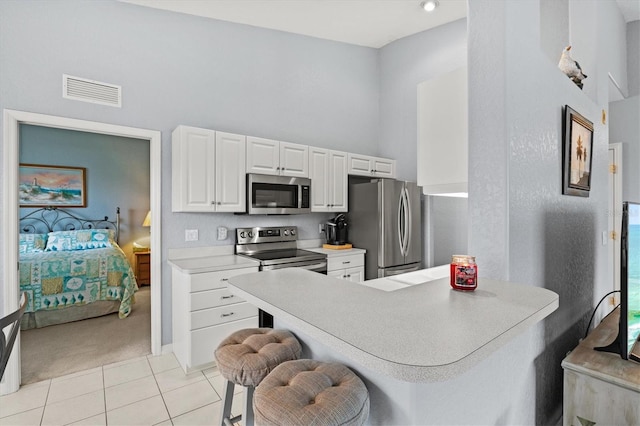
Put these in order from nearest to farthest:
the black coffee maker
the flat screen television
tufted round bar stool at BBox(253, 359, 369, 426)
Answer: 1. tufted round bar stool at BBox(253, 359, 369, 426)
2. the flat screen television
3. the black coffee maker

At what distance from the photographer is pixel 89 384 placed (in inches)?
98.5

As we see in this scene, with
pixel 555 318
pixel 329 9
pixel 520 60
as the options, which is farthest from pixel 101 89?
pixel 555 318

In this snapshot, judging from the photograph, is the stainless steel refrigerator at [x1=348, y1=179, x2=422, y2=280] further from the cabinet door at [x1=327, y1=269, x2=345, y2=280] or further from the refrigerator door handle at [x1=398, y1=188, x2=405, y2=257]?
the cabinet door at [x1=327, y1=269, x2=345, y2=280]

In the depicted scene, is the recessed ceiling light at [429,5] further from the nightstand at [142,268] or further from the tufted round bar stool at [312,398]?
the nightstand at [142,268]

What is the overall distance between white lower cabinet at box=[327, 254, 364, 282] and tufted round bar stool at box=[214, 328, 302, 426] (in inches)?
76.4

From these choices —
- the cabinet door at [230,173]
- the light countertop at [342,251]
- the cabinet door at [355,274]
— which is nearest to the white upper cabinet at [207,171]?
the cabinet door at [230,173]

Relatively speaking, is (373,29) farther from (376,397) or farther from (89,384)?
(89,384)

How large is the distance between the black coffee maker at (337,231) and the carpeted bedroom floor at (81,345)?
7.40ft

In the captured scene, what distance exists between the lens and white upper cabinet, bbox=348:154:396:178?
4.06m

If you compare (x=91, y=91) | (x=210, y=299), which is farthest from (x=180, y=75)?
(x=210, y=299)

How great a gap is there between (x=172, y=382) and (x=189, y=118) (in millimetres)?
2387

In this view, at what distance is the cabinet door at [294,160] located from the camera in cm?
343

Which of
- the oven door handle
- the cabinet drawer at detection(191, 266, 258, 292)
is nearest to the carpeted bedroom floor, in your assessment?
the cabinet drawer at detection(191, 266, 258, 292)

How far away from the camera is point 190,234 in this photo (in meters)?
3.17
